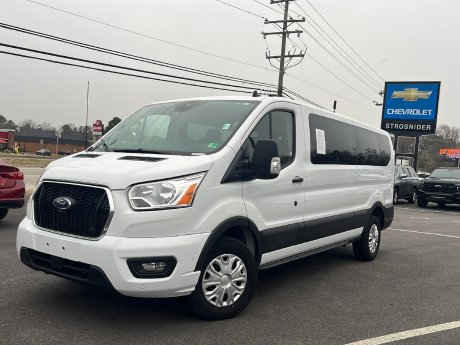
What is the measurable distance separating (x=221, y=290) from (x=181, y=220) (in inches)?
33.1

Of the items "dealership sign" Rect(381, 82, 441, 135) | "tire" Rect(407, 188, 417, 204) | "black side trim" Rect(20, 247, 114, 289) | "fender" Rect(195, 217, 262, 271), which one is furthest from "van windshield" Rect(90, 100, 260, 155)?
"dealership sign" Rect(381, 82, 441, 135)

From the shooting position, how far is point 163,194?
3.75 metres

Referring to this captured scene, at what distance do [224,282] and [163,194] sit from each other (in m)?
1.05

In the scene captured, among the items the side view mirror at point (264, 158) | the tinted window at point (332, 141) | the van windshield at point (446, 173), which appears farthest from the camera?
the van windshield at point (446, 173)

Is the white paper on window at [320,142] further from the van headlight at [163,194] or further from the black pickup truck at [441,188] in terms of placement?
the black pickup truck at [441,188]

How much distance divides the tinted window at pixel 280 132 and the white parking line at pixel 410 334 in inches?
75.2

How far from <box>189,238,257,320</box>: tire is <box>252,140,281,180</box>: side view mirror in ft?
2.23

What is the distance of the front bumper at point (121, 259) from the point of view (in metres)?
3.63

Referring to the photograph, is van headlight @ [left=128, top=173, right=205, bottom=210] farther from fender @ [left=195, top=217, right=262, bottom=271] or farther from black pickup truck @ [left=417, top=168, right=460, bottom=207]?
black pickup truck @ [left=417, top=168, right=460, bottom=207]

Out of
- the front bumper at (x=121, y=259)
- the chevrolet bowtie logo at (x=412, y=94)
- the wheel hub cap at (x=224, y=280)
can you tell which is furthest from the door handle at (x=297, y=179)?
the chevrolet bowtie logo at (x=412, y=94)

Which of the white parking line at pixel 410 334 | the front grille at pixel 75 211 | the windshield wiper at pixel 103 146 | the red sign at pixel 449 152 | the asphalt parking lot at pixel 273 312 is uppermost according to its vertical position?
the red sign at pixel 449 152

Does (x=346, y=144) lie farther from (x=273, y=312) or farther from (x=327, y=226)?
(x=273, y=312)

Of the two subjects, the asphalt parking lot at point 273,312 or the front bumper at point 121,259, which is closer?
the front bumper at point 121,259

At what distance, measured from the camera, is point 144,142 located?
4680mm
